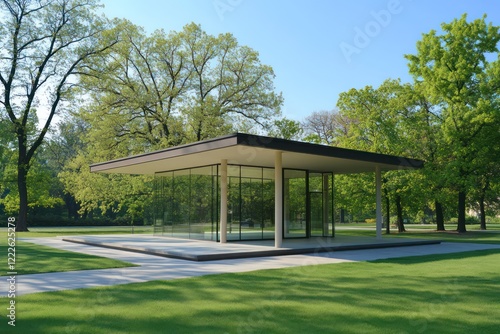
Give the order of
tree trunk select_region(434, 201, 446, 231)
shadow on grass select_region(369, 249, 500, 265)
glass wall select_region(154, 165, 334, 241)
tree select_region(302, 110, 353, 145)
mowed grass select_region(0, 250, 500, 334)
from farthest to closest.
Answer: tree select_region(302, 110, 353, 145) < tree trunk select_region(434, 201, 446, 231) < glass wall select_region(154, 165, 334, 241) < shadow on grass select_region(369, 249, 500, 265) < mowed grass select_region(0, 250, 500, 334)

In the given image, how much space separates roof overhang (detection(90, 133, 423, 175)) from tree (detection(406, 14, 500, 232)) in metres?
8.62

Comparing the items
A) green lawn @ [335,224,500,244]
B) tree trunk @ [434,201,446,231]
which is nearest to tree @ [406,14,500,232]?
green lawn @ [335,224,500,244]

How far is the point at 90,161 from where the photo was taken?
112 feet

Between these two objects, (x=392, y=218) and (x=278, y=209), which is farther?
(x=392, y=218)

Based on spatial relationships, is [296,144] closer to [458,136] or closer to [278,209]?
[278,209]

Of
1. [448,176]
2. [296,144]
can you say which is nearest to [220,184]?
[296,144]

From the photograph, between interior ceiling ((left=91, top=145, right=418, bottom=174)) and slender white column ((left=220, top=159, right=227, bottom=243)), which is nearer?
interior ceiling ((left=91, top=145, right=418, bottom=174))

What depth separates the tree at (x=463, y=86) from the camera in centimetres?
2884

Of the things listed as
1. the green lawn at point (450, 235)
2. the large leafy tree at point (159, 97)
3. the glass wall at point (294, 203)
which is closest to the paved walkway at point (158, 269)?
the glass wall at point (294, 203)

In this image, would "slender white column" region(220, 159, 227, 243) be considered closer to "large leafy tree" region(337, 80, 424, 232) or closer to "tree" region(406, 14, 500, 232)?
"large leafy tree" region(337, 80, 424, 232)

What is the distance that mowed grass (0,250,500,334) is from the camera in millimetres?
6219

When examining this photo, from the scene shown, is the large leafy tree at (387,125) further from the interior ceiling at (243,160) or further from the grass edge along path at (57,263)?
the grass edge along path at (57,263)

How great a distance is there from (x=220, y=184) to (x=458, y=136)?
16956mm

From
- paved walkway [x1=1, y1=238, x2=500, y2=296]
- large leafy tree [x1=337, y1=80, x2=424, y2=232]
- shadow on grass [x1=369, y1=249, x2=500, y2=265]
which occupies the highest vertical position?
large leafy tree [x1=337, y1=80, x2=424, y2=232]
